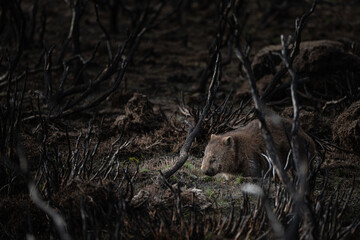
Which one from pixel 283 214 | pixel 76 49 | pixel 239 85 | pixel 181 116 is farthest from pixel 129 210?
pixel 239 85

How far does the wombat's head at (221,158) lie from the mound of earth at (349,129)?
4.90 feet

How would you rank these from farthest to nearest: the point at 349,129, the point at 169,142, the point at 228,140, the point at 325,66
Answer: the point at 325,66
the point at 169,142
the point at 349,129
the point at 228,140

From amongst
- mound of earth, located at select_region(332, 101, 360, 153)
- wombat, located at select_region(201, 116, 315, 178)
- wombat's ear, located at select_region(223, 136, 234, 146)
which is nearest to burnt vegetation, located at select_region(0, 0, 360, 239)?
mound of earth, located at select_region(332, 101, 360, 153)

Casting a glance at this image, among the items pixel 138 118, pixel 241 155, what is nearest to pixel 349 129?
pixel 241 155

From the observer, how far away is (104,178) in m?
3.93

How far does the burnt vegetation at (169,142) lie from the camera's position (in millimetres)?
3090

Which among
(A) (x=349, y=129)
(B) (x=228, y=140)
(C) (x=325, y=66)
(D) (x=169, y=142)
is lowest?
(D) (x=169, y=142)

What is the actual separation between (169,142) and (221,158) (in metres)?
1.20

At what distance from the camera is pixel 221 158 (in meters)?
4.55

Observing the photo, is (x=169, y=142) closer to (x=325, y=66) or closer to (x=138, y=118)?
(x=138, y=118)

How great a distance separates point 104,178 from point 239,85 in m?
5.35

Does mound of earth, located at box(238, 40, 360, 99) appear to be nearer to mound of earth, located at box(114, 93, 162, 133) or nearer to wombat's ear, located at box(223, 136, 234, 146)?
mound of earth, located at box(114, 93, 162, 133)

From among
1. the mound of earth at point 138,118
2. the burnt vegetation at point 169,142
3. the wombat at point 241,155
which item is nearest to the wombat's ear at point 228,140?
the wombat at point 241,155

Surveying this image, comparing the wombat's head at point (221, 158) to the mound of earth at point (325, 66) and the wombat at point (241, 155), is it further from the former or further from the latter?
the mound of earth at point (325, 66)
